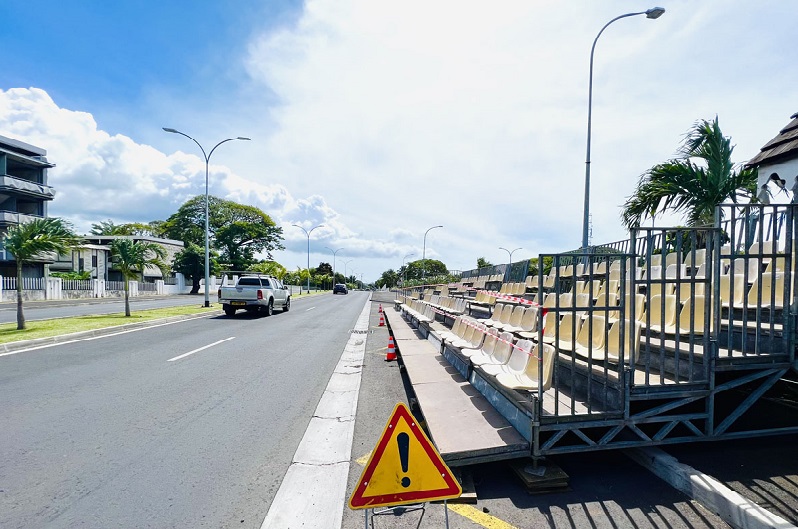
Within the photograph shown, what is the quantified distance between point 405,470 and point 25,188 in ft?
157

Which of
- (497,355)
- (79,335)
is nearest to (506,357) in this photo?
(497,355)

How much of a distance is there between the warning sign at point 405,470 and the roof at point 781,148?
9.16 m

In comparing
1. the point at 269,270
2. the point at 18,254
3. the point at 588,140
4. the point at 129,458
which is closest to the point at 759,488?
the point at 129,458

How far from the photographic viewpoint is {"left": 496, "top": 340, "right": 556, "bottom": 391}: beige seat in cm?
449

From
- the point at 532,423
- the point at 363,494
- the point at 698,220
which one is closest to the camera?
the point at 363,494

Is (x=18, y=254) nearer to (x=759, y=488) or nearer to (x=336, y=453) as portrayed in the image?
(x=336, y=453)

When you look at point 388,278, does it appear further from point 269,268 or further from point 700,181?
point 700,181

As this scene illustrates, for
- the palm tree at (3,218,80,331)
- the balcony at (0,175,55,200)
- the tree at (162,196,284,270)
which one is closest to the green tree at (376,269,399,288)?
the tree at (162,196,284,270)

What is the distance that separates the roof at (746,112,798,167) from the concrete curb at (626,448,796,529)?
279 inches

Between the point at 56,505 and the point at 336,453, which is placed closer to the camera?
the point at 56,505

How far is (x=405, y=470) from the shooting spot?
126 inches

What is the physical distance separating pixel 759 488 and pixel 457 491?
2842mm

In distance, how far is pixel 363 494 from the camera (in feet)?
10.1

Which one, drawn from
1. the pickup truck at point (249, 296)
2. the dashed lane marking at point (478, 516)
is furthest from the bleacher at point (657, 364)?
the pickup truck at point (249, 296)
